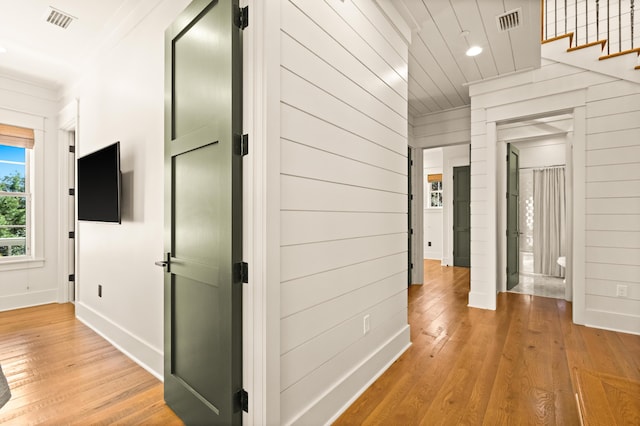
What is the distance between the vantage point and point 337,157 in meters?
1.99

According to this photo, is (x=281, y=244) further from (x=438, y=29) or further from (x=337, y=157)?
(x=438, y=29)

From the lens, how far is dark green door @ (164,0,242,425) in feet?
5.02

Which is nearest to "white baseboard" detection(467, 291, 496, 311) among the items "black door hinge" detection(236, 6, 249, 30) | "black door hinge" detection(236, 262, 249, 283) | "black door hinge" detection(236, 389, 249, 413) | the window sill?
"black door hinge" detection(236, 389, 249, 413)

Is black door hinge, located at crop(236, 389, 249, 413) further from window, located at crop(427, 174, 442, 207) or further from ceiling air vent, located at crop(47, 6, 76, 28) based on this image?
window, located at crop(427, 174, 442, 207)

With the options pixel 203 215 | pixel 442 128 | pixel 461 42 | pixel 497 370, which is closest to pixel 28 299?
pixel 203 215

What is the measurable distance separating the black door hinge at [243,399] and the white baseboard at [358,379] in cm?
28

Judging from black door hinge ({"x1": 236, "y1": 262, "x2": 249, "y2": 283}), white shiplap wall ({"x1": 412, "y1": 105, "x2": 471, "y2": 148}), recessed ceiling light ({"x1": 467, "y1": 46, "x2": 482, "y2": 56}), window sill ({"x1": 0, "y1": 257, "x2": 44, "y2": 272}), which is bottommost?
window sill ({"x1": 0, "y1": 257, "x2": 44, "y2": 272})

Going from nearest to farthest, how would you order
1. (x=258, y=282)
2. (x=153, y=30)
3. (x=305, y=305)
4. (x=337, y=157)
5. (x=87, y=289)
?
(x=258, y=282) < (x=305, y=305) < (x=337, y=157) < (x=153, y=30) < (x=87, y=289)

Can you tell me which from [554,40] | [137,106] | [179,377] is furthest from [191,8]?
[554,40]

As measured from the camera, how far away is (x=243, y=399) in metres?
1.55

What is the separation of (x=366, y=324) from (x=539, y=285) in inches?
181

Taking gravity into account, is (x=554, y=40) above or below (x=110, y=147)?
above

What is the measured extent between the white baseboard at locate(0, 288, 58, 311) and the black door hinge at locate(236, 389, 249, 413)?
4.32m

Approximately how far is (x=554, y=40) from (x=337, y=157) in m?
3.51
